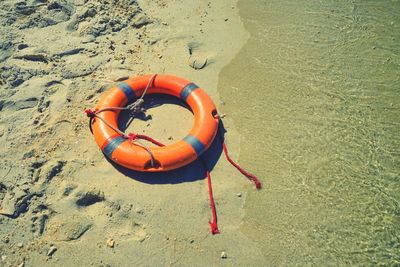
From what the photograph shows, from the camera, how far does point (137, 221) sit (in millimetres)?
2984

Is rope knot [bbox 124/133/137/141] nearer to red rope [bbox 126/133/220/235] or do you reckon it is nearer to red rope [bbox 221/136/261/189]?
red rope [bbox 126/133/220/235]

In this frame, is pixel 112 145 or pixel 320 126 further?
pixel 320 126

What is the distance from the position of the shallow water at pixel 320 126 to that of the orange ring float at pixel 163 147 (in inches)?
15.5

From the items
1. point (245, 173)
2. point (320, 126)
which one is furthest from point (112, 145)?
point (320, 126)

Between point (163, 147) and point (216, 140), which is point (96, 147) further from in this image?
point (216, 140)

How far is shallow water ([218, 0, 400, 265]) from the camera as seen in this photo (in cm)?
290

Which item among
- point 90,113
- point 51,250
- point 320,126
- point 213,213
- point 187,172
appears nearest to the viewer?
point 51,250

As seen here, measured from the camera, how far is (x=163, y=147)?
3238 millimetres

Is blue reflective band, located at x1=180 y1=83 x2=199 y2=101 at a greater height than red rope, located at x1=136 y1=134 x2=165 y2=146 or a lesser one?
greater

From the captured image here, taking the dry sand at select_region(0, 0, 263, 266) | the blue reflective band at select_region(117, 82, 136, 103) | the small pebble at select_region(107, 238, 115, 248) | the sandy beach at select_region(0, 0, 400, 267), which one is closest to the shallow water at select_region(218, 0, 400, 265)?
the sandy beach at select_region(0, 0, 400, 267)

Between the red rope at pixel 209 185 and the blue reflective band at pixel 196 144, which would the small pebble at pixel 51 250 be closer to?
the red rope at pixel 209 185

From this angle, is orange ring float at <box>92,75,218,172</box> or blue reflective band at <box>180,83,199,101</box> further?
blue reflective band at <box>180,83,199,101</box>

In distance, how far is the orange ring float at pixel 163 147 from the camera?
3.14m

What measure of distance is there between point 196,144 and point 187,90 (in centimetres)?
69
